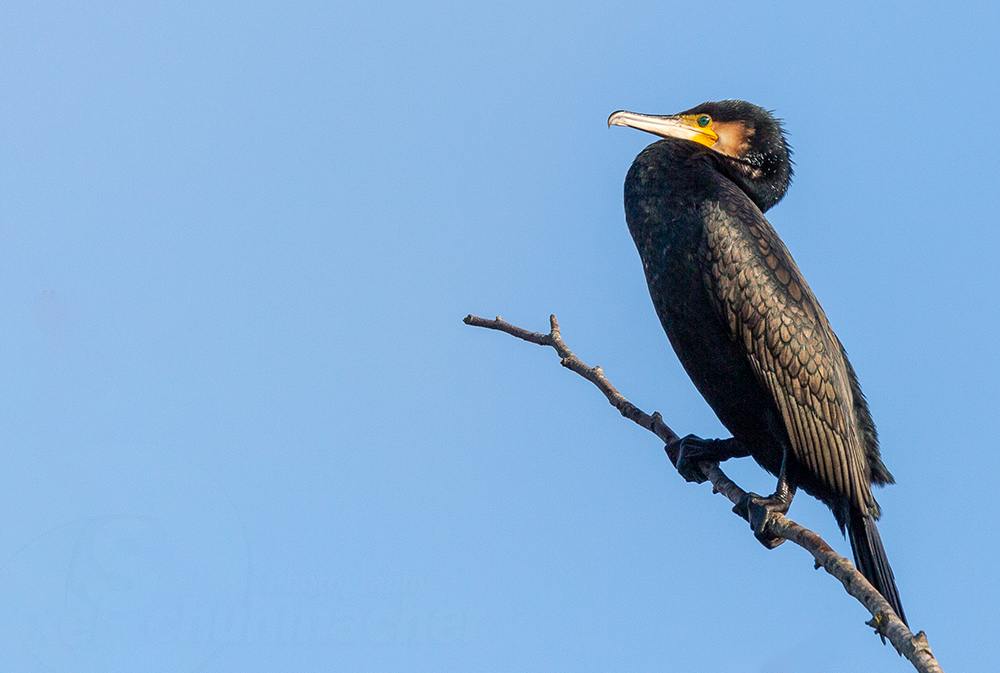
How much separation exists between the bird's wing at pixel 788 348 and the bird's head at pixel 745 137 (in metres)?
0.88

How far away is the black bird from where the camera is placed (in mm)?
4723

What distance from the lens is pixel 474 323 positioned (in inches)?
187

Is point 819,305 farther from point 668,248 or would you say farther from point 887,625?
point 887,625

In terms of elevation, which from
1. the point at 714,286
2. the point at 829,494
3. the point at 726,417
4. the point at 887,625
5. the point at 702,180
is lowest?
the point at 887,625

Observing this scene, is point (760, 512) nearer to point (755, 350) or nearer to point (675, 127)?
point (755, 350)

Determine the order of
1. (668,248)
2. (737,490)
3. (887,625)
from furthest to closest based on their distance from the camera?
(668,248) → (737,490) → (887,625)

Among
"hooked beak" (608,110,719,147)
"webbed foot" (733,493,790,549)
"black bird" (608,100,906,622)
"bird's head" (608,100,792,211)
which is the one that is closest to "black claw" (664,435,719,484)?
"black bird" (608,100,906,622)

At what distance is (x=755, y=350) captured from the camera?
4.77 meters

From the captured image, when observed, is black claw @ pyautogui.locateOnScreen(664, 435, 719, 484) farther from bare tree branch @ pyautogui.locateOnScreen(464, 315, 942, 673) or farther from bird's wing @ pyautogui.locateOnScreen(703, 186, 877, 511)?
bird's wing @ pyautogui.locateOnScreen(703, 186, 877, 511)

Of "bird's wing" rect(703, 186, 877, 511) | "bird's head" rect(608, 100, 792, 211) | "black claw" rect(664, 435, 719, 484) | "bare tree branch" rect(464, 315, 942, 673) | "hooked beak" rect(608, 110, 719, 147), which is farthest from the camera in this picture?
"bird's head" rect(608, 100, 792, 211)

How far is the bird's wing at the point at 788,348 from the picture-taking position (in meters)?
4.72

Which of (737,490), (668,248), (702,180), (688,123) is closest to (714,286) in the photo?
(668,248)

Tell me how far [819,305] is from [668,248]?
85 centimetres

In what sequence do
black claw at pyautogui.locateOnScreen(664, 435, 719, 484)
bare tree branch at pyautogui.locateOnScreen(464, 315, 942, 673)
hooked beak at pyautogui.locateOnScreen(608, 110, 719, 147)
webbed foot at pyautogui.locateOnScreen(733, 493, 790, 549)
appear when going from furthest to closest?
1. hooked beak at pyautogui.locateOnScreen(608, 110, 719, 147)
2. black claw at pyautogui.locateOnScreen(664, 435, 719, 484)
3. webbed foot at pyautogui.locateOnScreen(733, 493, 790, 549)
4. bare tree branch at pyautogui.locateOnScreen(464, 315, 942, 673)
